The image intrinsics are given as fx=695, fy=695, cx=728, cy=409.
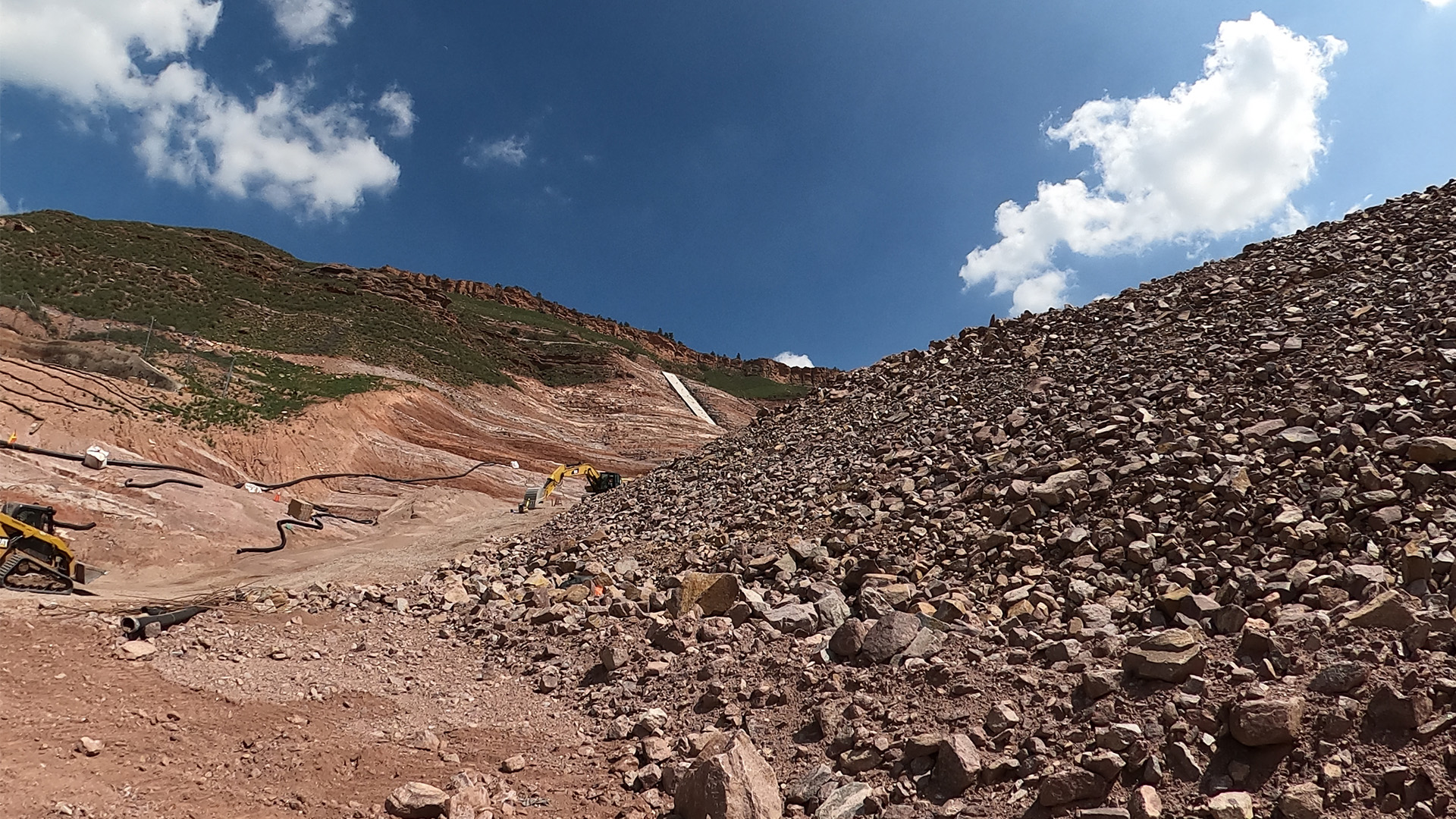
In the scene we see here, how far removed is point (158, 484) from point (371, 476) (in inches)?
368

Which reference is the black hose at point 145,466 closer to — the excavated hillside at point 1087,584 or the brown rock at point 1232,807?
the excavated hillside at point 1087,584

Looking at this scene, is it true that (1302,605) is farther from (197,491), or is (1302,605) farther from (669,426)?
(669,426)

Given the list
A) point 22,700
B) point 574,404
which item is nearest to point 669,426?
point 574,404

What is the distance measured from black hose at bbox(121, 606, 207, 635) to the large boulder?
23.4 ft

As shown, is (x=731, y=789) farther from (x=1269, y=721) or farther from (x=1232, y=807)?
(x=1269, y=721)

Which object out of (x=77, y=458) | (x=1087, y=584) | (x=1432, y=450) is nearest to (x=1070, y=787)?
(x=1087, y=584)

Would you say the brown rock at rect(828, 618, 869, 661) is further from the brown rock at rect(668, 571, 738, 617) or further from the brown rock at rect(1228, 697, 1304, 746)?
the brown rock at rect(1228, 697, 1304, 746)

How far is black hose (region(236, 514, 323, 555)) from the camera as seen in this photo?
16594mm

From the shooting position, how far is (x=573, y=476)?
31625 mm

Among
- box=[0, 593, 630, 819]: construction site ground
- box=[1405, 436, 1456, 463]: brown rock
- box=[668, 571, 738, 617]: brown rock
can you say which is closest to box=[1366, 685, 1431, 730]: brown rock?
box=[1405, 436, 1456, 463]: brown rock

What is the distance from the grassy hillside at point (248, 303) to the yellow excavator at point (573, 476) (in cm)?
2050

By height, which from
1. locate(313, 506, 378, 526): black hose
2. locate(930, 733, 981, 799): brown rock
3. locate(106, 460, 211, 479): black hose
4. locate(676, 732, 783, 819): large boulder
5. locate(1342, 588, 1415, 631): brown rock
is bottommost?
locate(676, 732, 783, 819): large boulder

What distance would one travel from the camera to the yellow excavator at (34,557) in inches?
425

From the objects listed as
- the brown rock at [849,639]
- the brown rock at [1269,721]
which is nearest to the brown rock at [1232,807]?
the brown rock at [1269,721]
